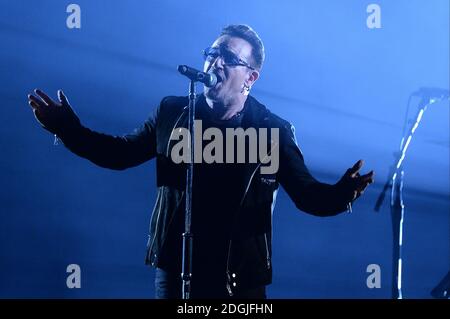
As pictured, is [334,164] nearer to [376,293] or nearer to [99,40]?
[376,293]

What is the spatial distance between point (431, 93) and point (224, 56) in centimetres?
87

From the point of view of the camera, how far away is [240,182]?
2.44 m

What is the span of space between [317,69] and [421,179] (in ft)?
2.02

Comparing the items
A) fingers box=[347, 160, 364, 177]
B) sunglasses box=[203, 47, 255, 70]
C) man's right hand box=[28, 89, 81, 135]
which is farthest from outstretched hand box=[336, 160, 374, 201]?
man's right hand box=[28, 89, 81, 135]

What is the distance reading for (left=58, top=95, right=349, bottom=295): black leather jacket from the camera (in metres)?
2.40

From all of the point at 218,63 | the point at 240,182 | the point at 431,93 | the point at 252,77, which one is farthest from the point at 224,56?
the point at 431,93

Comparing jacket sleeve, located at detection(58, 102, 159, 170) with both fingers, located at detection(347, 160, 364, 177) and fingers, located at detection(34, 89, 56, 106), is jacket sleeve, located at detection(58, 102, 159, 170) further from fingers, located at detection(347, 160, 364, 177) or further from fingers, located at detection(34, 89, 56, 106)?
fingers, located at detection(347, 160, 364, 177)

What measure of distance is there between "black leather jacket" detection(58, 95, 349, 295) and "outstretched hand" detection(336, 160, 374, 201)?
3 centimetres

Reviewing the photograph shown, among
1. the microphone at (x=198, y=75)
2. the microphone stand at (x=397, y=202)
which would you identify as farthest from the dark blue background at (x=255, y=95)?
the microphone at (x=198, y=75)

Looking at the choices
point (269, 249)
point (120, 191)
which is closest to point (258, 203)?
point (269, 249)

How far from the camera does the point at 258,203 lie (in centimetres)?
246

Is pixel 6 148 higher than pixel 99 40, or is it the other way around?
pixel 99 40

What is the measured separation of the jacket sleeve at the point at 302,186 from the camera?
246 centimetres

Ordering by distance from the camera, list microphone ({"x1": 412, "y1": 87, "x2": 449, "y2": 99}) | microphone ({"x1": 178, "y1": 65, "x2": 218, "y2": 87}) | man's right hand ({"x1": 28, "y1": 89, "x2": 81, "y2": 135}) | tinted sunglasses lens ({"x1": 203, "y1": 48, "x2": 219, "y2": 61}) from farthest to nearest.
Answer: microphone ({"x1": 412, "y1": 87, "x2": 449, "y2": 99})
tinted sunglasses lens ({"x1": 203, "y1": 48, "x2": 219, "y2": 61})
man's right hand ({"x1": 28, "y1": 89, "x2": 81, "y2": 135})
microphone ({"x1": 178, "y1": 65, "x2": 218, "y2": 87})
